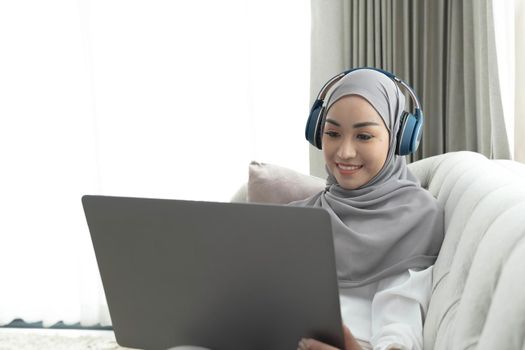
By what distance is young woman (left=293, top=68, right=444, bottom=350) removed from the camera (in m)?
1.44

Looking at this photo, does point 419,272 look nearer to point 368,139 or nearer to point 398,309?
point 398,309

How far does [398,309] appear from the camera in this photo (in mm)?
1406

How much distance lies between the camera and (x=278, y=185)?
2.25 m

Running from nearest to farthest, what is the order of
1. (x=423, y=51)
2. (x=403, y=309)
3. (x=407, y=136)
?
(x=403, y=309)
(x=407, y=136)
(x=423, y=51)

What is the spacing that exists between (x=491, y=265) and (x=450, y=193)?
0.69m

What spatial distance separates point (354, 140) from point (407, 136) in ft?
0.56

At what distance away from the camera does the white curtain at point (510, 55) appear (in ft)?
7.47

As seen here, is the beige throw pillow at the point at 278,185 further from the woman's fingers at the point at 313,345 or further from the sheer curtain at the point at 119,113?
the woman's fingers at the point at 313,345

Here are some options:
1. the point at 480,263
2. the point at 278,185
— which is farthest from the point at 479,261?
the point at 278,185

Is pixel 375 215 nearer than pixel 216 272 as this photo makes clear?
No

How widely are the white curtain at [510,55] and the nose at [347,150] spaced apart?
2.94ft

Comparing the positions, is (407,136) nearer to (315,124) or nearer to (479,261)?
(315,124)

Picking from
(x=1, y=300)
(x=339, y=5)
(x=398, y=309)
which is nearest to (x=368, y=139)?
(x=398, y=309)

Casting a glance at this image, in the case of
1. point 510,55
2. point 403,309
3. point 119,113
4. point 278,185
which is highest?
point 510,55
